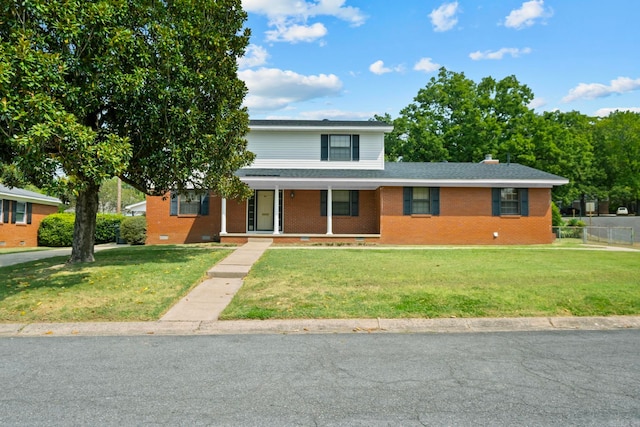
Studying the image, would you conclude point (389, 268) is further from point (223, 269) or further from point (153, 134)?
point (153, 134)

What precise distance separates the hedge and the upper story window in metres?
12.7

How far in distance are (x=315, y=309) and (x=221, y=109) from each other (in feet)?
22.6

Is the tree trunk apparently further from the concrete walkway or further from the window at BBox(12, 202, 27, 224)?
the window at BBox(12, 202, 27, 224)

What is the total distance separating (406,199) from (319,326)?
15027 millimetres

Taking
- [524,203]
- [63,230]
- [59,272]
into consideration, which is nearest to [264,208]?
[63,230]

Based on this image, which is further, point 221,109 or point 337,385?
point 221,109

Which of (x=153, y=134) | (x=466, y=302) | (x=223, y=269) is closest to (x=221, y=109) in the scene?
(x=153, y=134)

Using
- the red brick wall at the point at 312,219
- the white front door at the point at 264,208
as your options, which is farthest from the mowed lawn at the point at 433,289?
the white front door at the point at 264,208

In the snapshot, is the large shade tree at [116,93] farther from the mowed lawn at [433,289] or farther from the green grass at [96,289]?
the mowed lawn at [433,289]

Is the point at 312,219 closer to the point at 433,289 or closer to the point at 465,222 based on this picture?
the point at 465,222

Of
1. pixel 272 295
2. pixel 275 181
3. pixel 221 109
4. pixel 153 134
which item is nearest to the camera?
pixel 272 295

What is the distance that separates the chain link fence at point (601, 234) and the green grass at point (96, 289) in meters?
20.1

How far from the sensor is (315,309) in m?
7.50

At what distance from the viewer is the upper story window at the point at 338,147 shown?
75.6 feet
